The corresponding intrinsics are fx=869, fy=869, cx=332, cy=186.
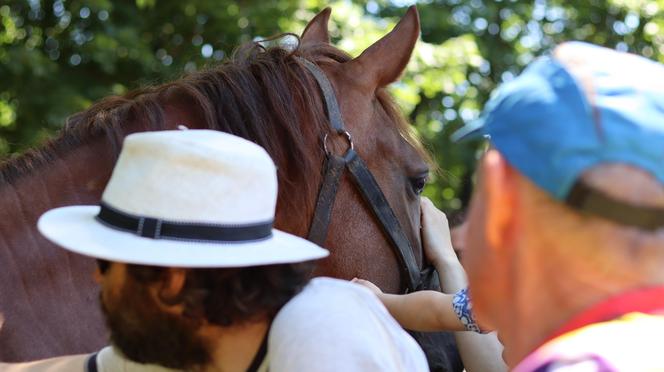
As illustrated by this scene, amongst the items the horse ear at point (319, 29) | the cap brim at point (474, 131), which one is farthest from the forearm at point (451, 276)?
the cap brim at point (474, 131)

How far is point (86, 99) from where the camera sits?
7.25 meters

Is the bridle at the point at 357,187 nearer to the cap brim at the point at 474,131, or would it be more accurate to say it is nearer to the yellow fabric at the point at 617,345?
the cap brim at the point at 474,131

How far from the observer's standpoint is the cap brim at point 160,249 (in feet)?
5.35

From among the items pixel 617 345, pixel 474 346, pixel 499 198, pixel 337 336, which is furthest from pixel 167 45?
pixel 617 345

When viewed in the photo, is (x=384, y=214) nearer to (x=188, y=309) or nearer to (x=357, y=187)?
(x=357, y=187)

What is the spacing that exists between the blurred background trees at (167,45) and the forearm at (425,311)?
3.71m

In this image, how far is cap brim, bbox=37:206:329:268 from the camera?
5.35ft

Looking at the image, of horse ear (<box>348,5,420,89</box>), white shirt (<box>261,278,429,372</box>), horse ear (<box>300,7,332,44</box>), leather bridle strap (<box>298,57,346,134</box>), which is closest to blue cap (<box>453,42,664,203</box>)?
white shirt (<box>261,278,429,372</box>)

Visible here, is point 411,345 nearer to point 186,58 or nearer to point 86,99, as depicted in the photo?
point 86,99

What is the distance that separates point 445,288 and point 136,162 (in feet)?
4.91

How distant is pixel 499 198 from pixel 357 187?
1.55m

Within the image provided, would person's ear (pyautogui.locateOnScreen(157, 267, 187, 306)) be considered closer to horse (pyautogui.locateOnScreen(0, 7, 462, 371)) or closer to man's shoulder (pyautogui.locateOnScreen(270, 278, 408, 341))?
man's shoulder (pyautogui.locateOnScreen(270, 278, 408, 341))

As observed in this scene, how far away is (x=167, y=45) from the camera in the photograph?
8.39 m

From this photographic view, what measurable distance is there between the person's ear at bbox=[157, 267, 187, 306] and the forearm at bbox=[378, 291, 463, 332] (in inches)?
33.9
